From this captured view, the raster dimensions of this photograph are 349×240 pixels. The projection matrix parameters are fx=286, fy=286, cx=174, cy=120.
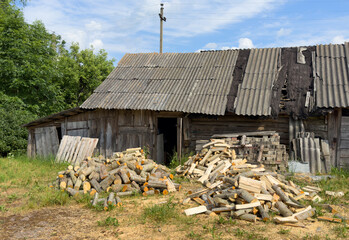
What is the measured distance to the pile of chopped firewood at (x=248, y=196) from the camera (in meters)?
6.00

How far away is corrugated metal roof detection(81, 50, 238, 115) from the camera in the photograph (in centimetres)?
1153

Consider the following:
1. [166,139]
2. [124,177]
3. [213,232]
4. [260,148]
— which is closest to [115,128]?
[166,139]

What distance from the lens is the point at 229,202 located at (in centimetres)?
652

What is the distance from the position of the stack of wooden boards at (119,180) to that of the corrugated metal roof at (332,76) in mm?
6301

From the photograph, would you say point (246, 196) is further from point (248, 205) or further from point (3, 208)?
point (3, 208)

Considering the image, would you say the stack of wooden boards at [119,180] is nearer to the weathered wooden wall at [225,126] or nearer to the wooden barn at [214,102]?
the weathered wooden wall at [225,126]

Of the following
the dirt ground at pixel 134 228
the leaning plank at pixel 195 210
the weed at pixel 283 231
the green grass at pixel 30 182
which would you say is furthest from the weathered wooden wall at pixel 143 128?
the weed at pixel 283 231

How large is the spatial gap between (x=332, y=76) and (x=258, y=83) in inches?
111

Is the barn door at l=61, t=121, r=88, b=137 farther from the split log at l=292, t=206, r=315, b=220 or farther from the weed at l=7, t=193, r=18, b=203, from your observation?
the split log at l=292, t=206, r=315, b=220

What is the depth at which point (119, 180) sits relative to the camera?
808 cm

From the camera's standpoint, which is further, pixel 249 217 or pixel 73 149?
pixel 73 149

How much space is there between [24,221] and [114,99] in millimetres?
6969

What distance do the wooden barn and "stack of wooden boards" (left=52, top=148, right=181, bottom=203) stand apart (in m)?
3.33

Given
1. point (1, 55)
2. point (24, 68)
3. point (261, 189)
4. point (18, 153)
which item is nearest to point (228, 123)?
point (261, 189)
